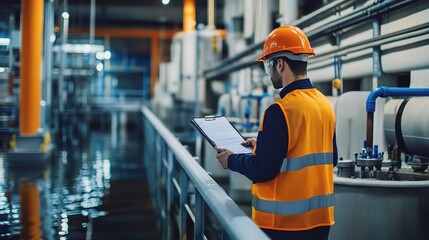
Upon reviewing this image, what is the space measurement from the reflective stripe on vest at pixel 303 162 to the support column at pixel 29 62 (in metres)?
7.40

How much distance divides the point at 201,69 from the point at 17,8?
483cm

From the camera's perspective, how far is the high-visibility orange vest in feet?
6.09

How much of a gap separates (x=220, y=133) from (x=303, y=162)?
1.48ft

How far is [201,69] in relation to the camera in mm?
12820

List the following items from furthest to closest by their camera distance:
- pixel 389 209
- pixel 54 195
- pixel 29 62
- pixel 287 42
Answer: pixel 29 62
pixel 54 195
pixel 389 209
pixel 287 42

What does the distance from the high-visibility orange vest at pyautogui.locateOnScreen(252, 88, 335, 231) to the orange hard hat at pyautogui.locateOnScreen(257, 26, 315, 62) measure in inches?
6.5

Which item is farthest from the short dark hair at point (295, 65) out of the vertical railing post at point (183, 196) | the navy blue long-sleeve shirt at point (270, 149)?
the vertical railing post at point (183, 196)

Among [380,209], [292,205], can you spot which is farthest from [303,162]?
[380,209]

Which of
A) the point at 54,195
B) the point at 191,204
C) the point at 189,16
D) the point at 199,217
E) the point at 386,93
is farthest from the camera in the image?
the point at 189,16

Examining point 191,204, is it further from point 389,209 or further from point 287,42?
point 287,42

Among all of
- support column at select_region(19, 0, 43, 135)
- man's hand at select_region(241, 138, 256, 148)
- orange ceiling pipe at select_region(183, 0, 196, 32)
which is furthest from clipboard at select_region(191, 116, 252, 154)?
orange ceiling pipe at select_region(183, 0, 196, 32)

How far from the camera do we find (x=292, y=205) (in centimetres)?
189

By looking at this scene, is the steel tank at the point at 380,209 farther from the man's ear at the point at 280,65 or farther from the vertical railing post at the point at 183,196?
the vertical railing post at the point at 183,196

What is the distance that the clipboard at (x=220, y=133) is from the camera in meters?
2.12
